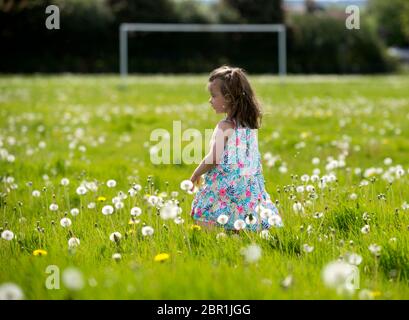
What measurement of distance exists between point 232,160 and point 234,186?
170 millimetres

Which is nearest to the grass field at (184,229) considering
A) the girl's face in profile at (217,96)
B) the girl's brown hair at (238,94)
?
the girl's brown hair at (238,94)

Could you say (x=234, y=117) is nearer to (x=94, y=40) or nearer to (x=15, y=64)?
(x=15, y=64)

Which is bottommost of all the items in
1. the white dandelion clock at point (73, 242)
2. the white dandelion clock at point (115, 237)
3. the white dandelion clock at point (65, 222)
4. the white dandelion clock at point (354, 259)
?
the white dandelion clock at point (354, 259)

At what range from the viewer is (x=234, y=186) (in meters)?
4.21

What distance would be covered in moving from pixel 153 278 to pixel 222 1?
39.8 meters

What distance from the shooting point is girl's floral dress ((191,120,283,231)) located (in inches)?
164

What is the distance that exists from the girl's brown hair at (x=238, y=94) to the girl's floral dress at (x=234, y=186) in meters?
0.08

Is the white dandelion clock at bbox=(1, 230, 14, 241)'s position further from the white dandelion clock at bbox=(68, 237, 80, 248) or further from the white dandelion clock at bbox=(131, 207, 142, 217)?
the white dandelion clock at bbox=(131, 207, 142, 217)

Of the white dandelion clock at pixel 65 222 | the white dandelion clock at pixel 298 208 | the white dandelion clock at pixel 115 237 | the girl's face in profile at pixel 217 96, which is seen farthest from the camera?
the girl's face in profile at pixel 217 96

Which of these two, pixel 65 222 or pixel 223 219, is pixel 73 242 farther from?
pixel 223 219

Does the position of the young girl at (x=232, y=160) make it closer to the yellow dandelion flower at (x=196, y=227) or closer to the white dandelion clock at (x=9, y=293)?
the yellow dandelion flower at (x=196, y=227)

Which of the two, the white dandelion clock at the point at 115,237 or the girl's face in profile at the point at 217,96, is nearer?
the white dandelion clock at the point at 115,237

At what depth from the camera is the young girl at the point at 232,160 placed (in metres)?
4.18

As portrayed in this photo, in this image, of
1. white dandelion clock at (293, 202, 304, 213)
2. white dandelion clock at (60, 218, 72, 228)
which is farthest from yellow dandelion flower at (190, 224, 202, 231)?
white dandelion clock at (60, 218, 72, 228)
